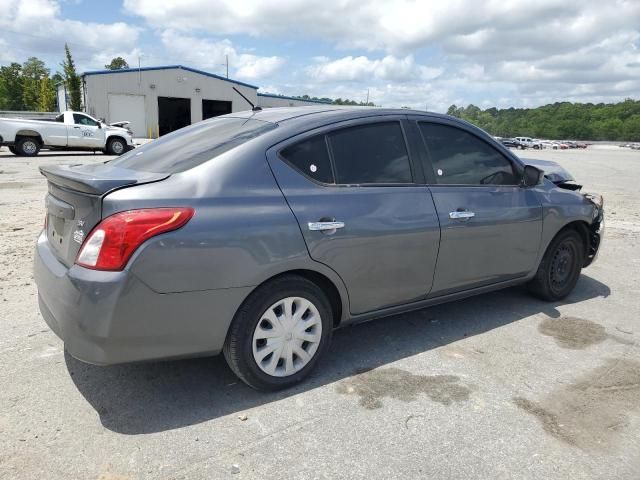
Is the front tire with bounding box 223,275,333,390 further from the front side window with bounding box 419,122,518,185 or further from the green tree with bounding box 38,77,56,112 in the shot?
the green tree with bounding box 38,77,56,112

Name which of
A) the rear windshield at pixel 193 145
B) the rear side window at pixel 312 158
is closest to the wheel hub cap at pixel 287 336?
the rear side window at pixel 312 158

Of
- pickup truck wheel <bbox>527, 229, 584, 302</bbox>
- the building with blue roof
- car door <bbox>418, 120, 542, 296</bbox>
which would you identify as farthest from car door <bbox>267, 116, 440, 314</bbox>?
the building with blue roof

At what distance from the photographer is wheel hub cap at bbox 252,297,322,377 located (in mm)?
2949

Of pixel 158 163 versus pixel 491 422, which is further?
pixel 158 163

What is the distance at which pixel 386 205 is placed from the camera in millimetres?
3350

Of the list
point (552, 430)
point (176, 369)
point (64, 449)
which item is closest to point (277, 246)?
point (176, 369)

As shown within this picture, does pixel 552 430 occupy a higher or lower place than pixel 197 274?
lower

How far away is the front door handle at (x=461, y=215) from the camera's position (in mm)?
3685

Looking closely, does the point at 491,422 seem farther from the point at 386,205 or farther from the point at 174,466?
the point at 174,466

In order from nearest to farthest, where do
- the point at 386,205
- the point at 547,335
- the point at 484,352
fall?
1. the point at 386,205
2. the point at 484,352
3. the point at 547,335

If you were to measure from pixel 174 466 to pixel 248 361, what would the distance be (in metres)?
0.69

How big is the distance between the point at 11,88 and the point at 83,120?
67.3m

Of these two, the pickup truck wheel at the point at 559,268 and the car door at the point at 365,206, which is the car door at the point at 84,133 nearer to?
the car door at the point at 365,206

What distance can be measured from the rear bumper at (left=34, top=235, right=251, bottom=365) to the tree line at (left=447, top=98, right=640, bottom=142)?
107 m
